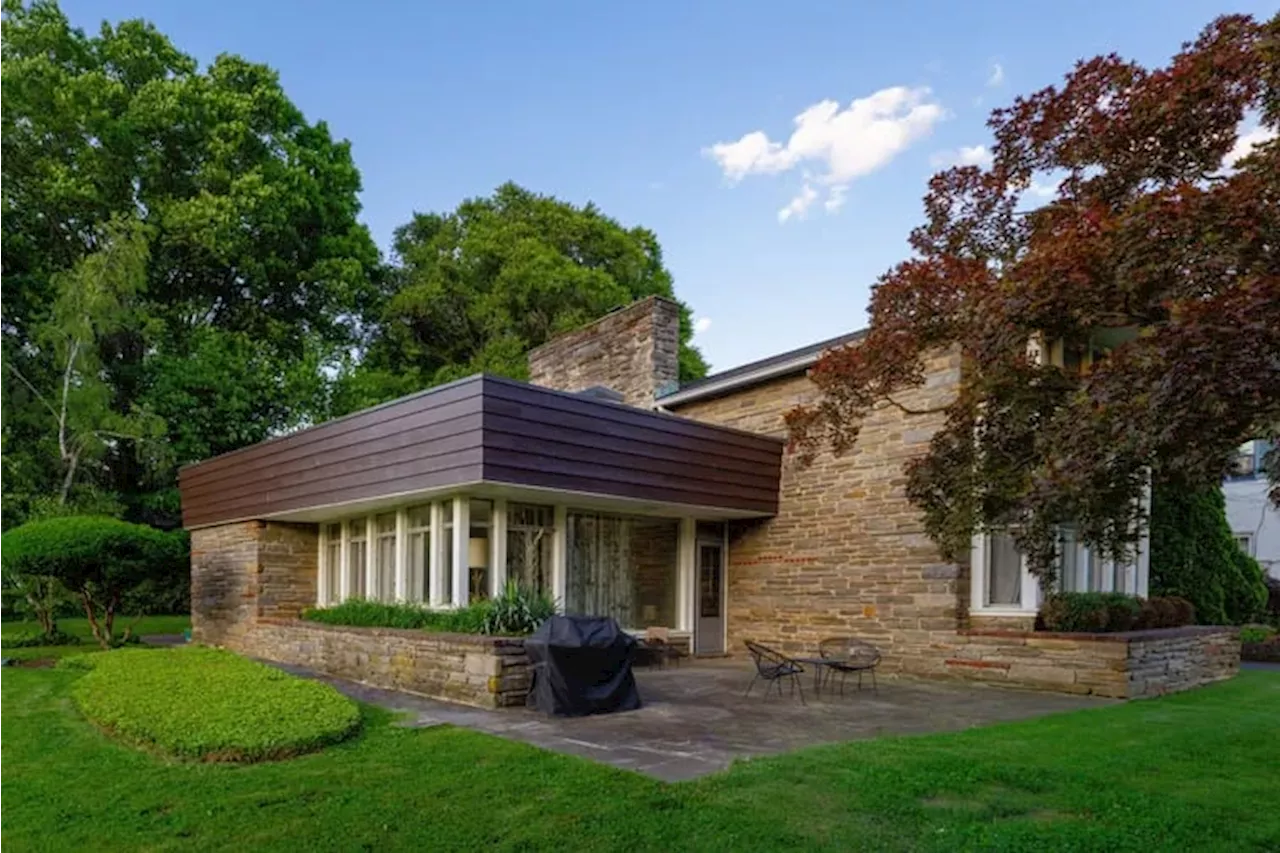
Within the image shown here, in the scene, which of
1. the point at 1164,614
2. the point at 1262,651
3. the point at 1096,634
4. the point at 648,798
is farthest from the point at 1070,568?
the point at 648,798

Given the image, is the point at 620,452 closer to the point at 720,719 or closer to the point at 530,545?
the point at 530,545

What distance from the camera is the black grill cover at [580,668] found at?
803 centimetres

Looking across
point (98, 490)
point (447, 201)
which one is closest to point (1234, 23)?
point (98, 490)

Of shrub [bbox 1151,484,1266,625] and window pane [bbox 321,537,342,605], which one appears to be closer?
window pane [bbox 321,537,342,605]

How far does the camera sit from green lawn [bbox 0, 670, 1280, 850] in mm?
4277

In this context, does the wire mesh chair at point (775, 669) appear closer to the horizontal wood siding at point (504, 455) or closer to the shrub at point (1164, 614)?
the horizontal wood siding at point (504, 455)

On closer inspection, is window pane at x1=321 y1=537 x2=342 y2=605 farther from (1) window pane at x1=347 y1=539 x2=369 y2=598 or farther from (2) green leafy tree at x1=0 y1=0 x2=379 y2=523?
(2) green leafy tree at x1=0 y1=0 x2=379 y2=523

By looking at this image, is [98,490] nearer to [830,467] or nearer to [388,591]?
[388,591]

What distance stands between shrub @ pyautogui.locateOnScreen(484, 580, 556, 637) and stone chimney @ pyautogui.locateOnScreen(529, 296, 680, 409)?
5.50m

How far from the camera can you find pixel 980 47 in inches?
370

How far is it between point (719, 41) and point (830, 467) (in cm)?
633

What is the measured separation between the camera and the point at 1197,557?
14.6 m

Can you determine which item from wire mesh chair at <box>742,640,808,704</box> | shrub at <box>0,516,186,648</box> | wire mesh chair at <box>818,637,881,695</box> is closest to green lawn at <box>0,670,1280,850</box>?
wire mesh chair at <box>742,640,808,704</box>

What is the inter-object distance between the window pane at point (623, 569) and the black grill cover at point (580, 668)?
13.5 feet
